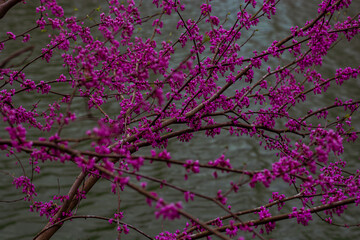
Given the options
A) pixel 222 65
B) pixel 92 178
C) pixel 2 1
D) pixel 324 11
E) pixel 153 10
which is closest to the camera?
pixel 2 1

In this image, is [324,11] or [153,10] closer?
[324,11]

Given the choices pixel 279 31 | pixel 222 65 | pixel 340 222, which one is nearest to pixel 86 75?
pixel 222 65

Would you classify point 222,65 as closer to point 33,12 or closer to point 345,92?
point 345,92

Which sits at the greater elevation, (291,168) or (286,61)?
(286,61)

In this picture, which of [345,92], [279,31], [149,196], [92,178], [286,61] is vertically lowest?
[149,196]

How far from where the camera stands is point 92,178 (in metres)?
4.16

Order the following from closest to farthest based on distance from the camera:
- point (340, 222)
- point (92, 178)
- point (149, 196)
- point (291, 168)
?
point (149, 196) < point (291, 168) < point (92, 178) < point (340, 222)

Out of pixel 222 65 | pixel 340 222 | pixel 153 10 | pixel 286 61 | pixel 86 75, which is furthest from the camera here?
pixel 153 10

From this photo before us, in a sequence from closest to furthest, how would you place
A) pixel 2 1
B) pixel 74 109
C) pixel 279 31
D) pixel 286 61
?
pixel 2 1
pixel 74 109
pixel 286 61
pixel 279 31

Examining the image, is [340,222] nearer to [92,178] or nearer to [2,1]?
[92,178]

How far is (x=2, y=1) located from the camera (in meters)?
3.06

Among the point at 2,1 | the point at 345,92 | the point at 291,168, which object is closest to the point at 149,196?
the point at 291,168

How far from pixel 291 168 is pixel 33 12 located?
40.2 feet

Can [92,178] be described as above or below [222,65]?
below
